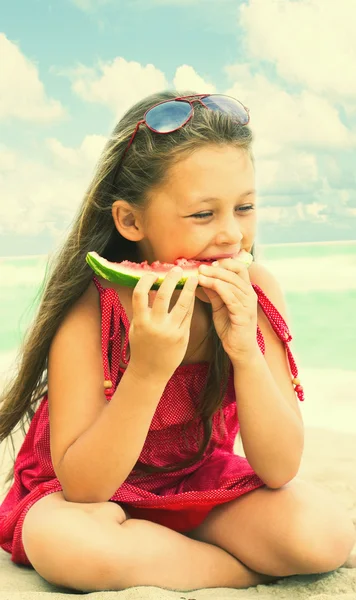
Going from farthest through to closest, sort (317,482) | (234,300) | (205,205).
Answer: (317,482)
(205,205)
(234,300)

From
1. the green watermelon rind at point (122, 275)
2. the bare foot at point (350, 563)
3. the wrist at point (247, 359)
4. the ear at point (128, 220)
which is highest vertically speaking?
the ear at point (128, 220)

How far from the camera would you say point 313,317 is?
1521 cm

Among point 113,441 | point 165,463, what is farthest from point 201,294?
point 165,463

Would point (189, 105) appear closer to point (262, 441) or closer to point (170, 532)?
point (262, 441)

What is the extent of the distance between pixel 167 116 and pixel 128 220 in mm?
480

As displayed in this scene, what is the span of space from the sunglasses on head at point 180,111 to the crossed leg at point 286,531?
1.58m

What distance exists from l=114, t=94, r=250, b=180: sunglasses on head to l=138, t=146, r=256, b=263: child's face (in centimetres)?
18

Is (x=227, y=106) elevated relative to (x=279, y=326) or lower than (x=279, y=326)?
elevated

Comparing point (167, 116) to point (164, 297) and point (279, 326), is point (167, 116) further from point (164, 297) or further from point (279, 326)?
point (279, 326)

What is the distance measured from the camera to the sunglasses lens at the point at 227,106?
3.22 metres

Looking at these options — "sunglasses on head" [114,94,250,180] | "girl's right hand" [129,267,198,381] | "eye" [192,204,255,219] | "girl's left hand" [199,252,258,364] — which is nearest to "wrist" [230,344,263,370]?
"girl's left hand" [199,252,258,364]

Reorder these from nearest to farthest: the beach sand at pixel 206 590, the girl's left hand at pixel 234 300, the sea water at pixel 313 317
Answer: the beach sand at pixel 206 590, the girl's left hand at pixel 234 300, the sea water at pixel 313 317

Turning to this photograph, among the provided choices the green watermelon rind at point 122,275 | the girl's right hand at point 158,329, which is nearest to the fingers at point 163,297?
the girl's right hand at point 158,329

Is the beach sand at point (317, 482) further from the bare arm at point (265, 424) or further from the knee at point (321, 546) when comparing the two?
the bare arm at point (265, 424)
